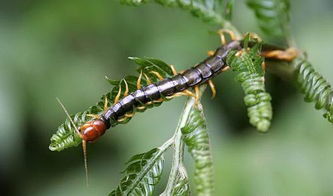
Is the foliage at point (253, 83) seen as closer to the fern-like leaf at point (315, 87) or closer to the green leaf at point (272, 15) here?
the fern-like leaf at point (315, 87)

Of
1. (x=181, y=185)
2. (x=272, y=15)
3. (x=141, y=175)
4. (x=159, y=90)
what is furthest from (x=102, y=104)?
(x=272, y=15)

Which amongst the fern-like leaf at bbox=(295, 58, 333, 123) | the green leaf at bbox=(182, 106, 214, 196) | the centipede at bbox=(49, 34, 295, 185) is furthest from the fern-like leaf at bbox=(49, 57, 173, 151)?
the fern-like leaf at bbox=(295, 58, 333, 123)

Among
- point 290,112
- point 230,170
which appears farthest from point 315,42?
point 230,170

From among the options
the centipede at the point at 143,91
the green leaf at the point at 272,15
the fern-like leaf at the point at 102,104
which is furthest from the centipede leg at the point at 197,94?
the green leaf at the point at 272,15

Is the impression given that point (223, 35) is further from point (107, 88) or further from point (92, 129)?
point (107, 88)

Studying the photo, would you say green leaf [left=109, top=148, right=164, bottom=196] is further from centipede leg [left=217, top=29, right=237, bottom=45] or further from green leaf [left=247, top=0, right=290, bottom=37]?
green leaf [left=247, top=0, right=290, bottom=37]
